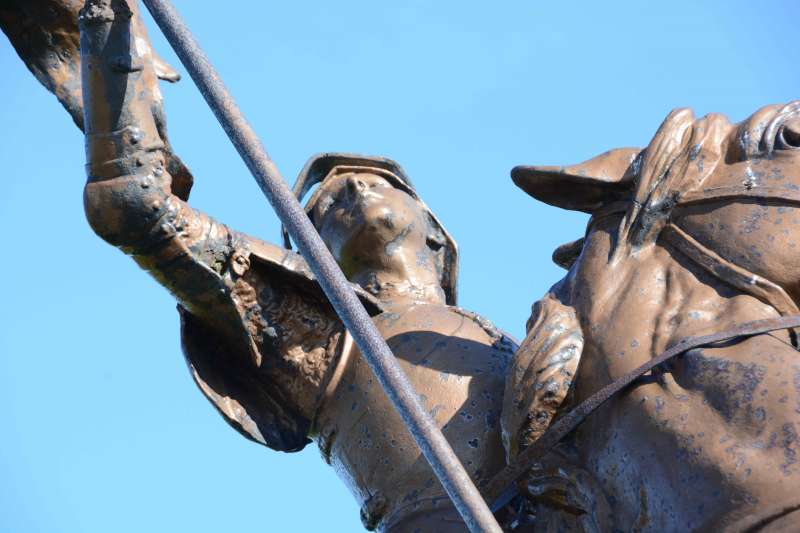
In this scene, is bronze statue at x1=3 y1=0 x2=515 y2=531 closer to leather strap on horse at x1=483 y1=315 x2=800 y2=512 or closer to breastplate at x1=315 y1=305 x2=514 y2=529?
breastplate at x1=315 y1=305 x2=514 y2=529

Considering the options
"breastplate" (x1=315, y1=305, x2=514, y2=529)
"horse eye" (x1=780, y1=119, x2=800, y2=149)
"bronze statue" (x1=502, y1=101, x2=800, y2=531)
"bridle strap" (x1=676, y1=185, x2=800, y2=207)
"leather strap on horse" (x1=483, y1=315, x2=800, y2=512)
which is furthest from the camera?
"breastplate" (x1=315, y1=305, x2=514, y2=529)

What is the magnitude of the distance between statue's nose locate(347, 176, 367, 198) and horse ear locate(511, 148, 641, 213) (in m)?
1.13

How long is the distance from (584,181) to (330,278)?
907mm

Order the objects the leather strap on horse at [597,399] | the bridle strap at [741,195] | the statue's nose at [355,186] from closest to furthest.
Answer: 1. the leather strap on horse at [597,399]
2. the bridle strap at [741,195]
3. the statue's nose at [355,186]

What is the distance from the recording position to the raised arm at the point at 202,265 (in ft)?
18.3

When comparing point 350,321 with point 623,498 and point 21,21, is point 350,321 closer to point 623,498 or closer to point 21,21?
point 623,498

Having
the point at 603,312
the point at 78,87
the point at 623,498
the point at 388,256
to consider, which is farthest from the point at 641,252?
the point at 78,87

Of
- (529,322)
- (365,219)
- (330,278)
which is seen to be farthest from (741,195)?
(365,219)

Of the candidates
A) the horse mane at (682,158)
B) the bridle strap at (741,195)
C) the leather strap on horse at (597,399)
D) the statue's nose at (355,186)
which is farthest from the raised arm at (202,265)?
A: the bridle strap at (741,195)

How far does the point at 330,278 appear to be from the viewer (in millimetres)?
4883

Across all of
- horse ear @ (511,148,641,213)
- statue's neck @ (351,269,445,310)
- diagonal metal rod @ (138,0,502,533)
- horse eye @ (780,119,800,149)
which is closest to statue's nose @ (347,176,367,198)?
statue's neck @ (351,269,445,310)

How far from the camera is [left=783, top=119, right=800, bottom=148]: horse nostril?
200 inches

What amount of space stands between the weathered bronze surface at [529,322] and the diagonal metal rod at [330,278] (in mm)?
433

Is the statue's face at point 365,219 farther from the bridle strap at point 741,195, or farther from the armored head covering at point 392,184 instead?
the bridle strap at point 741,195
